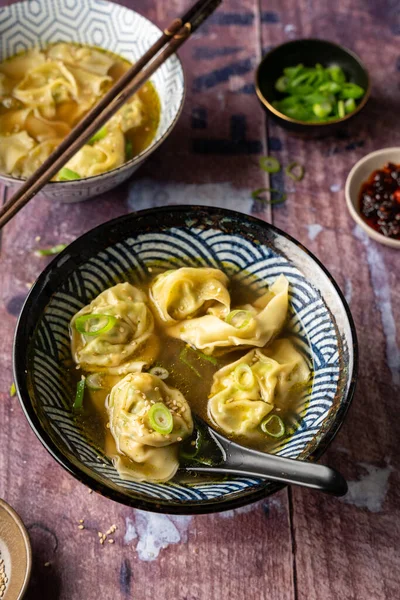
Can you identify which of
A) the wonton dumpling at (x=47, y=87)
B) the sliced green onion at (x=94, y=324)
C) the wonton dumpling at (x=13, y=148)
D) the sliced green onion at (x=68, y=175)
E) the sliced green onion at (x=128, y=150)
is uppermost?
the wonton dumpling at (x=47, y=87)

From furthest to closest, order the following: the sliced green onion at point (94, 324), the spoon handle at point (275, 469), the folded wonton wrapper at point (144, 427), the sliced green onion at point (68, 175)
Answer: the sliced green onion at point (68, 175), the sliced green onion at point (94, 324), the folded wonton wrapper at point (144, 427), the spoon handle at point (275, 469)

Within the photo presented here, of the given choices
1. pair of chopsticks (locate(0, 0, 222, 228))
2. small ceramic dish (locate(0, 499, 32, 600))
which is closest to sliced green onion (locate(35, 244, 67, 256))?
pair of chopsticks (locate(0, 0, 222, 228))

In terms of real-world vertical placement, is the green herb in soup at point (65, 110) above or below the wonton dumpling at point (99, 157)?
above

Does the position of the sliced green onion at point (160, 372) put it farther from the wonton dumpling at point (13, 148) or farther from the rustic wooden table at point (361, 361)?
the wonton dumpling at point (13, 148)

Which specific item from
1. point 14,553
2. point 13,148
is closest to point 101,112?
point 13,148

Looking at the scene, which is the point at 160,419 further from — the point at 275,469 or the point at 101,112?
the point at 101,112

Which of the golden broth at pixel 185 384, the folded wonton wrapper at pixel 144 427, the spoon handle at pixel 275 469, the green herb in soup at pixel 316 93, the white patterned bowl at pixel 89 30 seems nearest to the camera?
the spoon handle at pixel 275 469

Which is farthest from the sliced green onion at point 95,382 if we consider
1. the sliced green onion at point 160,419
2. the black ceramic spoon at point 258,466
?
the black ceramic spoon at point 258,466
